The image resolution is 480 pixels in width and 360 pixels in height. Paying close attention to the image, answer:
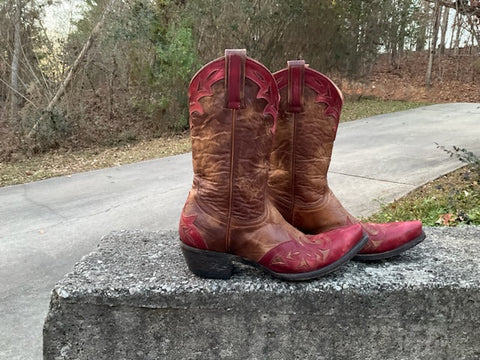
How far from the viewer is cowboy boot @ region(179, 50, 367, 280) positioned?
1.68m

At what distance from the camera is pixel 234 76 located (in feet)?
5.40

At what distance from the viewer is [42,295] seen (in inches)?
117

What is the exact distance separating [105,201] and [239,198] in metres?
3.65

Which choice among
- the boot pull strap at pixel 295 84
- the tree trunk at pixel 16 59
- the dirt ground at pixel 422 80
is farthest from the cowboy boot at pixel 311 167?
the dirt ground at pixel 422 80

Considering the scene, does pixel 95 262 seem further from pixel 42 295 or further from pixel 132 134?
pixel 132 134

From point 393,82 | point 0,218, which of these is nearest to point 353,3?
point 393,82

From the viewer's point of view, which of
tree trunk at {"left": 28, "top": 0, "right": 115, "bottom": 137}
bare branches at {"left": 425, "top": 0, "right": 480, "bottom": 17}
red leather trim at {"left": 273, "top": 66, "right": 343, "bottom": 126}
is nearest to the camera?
red leather trim at {"left": 273, "top": 66, "right": 343, "bottom": 126}

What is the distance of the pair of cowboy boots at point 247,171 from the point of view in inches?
66.0

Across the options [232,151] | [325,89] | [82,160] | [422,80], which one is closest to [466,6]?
[325,89]

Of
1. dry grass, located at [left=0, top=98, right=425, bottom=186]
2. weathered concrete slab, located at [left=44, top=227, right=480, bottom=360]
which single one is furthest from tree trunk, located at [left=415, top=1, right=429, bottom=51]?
weathered concrete slab, located at [left=44, top=227, right=480, bottom=360]

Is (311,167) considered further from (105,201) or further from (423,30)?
(423,30)

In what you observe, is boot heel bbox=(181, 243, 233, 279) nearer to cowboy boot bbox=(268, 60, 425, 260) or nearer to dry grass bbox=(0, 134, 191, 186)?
cowboy boot bbox=(268, 60, 425, 260)

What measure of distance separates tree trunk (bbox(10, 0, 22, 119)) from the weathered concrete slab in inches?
330

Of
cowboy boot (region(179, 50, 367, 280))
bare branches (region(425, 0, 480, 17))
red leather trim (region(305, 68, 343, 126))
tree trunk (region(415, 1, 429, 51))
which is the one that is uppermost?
tree trunk (region(415, 1, 429, 51))
